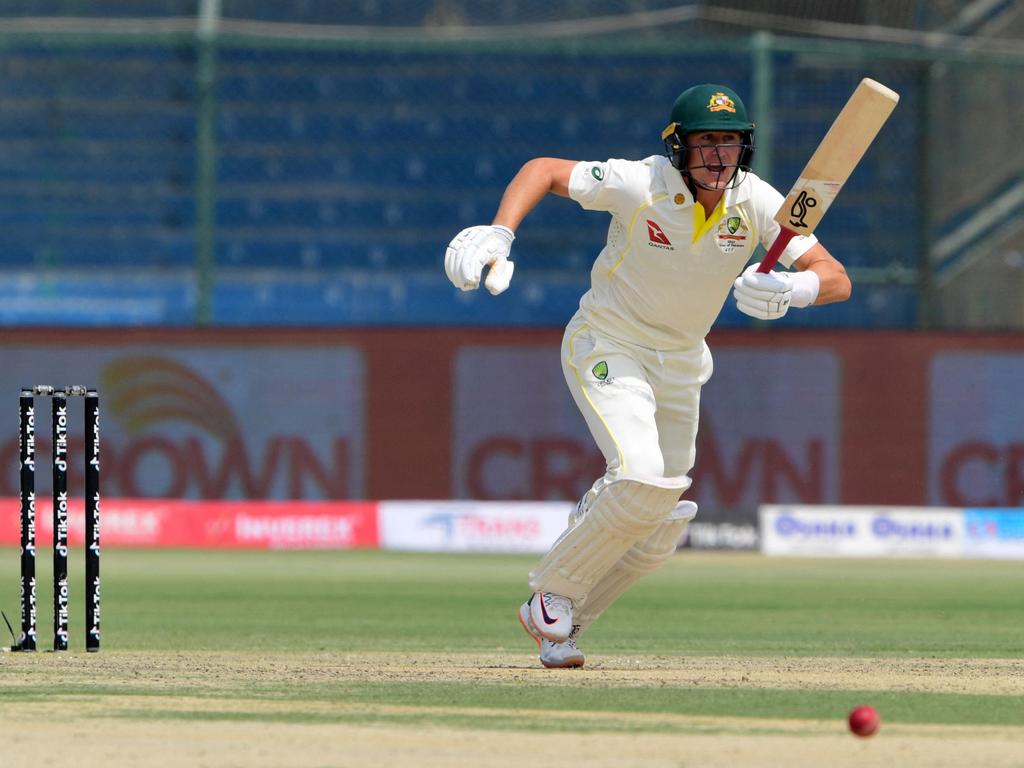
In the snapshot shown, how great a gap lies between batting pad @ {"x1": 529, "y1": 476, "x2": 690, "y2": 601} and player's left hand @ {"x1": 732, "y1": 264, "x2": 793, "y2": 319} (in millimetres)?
614

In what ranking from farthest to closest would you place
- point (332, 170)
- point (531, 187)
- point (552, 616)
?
point (332, 170)
point (552, 616)
point (531, 187)

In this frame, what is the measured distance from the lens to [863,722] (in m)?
4.29

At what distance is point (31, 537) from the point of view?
648 centimetres

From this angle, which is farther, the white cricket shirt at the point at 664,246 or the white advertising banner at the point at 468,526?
the white advertising banner at the point at 468,526

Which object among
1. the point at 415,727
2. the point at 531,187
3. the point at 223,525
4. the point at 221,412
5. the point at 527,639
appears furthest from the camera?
the point at 223,525

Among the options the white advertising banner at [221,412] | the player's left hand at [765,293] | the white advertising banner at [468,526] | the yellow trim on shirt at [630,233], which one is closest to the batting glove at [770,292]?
the player's left hand at [765,293]

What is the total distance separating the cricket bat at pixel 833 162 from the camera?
5.90m

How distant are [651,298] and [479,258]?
76cm

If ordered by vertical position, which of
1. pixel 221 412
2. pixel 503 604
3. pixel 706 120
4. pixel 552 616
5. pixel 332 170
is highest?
pixel 332 170

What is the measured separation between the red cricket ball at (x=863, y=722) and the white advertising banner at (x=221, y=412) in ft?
46.7

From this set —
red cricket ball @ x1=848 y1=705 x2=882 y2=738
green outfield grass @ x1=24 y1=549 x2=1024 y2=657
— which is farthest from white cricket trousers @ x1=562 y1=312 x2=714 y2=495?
red cricket ball @ x1=848 y1=705 x2=882 y2=738

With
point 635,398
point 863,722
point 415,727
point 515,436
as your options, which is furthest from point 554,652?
point 515,436

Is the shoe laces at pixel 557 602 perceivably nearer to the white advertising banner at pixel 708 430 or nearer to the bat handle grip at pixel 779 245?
the bat handle grip at pixel 779 245

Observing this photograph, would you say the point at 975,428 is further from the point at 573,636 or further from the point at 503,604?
the point at 573,636
